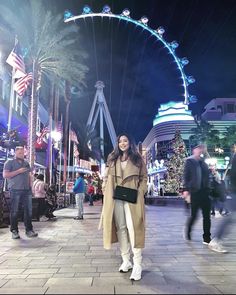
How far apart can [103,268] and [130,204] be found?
106 cm

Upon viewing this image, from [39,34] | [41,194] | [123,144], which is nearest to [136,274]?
[123,144]

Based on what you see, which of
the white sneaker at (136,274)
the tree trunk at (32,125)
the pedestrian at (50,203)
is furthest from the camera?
the tree trunk at (32,125)

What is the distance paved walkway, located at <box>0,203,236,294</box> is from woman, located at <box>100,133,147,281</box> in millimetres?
413

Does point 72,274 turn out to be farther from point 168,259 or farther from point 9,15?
point 9,15

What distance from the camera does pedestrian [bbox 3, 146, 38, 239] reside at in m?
7.76

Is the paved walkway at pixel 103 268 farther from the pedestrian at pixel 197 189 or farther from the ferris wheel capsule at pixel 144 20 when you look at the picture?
the ferris wheel capsule at pixel 144 20

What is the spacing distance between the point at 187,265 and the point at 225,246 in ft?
6.09

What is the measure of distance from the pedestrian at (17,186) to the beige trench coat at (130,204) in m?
3.59

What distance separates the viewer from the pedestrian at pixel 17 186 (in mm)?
7758

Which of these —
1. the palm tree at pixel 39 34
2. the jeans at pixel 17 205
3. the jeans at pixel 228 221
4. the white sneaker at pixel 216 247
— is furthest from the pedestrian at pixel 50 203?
the jeans at pixel 228 221

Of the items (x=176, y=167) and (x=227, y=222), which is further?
(x=176, y=167)

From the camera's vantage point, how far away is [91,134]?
70812 millimetres

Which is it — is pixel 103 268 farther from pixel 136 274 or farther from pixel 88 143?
pixel 88 143

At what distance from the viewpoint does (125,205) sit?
4625mm
